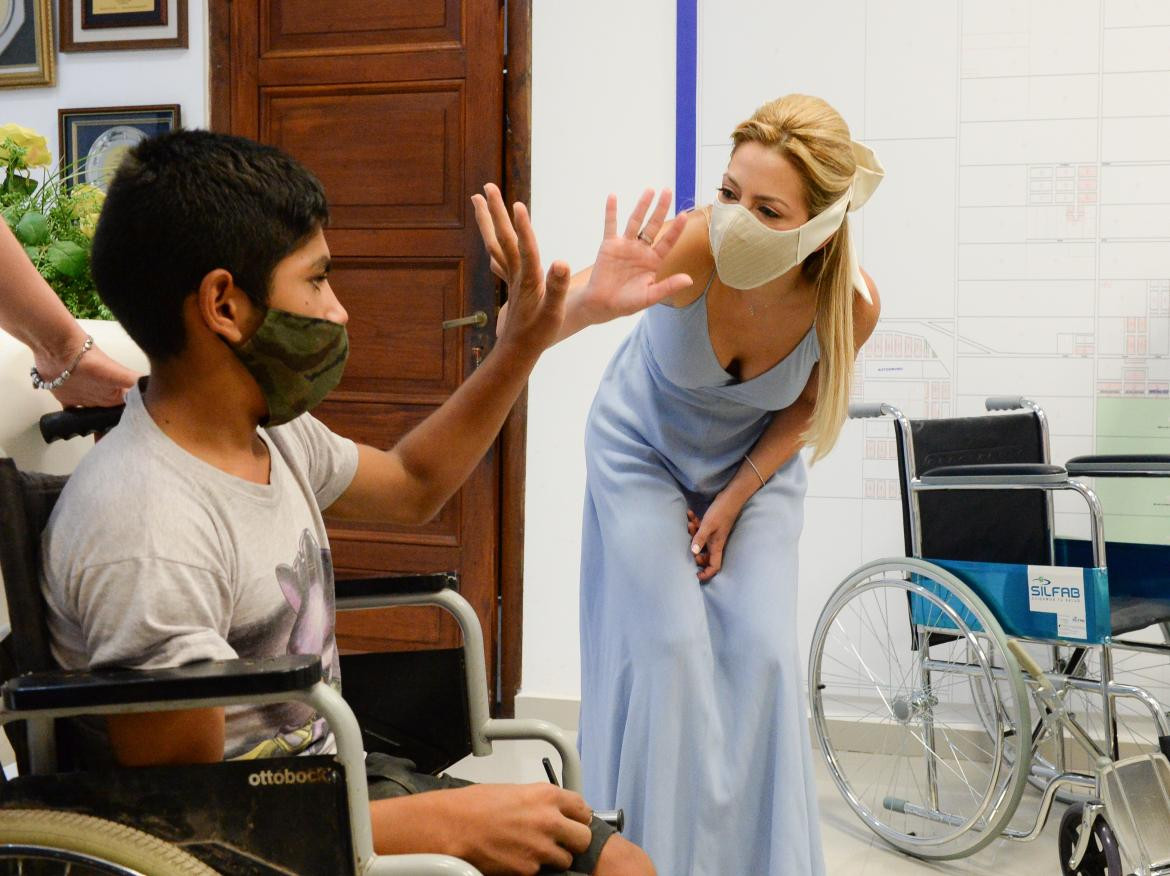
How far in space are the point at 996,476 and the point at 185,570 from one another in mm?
1793

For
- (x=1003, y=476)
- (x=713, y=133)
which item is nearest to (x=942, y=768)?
(x=1003, y=476)

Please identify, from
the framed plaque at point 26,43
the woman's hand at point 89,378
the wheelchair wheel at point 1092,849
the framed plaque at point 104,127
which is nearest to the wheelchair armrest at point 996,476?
the wheelchair wheel at point 1092,849

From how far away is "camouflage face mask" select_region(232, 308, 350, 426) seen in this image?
104 cm

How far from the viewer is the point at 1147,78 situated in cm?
288

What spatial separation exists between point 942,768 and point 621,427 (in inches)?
61.8

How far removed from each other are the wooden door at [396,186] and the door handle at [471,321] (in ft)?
0.06

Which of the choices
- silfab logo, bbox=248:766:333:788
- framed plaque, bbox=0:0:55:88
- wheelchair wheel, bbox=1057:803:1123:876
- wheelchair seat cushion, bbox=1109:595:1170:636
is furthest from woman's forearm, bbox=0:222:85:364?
framed plaque, bbox=0:0:55:88

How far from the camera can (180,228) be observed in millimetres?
991

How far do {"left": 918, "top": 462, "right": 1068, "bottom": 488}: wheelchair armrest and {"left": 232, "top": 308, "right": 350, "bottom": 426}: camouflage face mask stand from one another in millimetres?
1593

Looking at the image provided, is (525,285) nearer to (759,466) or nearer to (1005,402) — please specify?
(759,466)

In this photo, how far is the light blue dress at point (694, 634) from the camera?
6.00 ft

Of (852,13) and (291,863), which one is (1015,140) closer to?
(852,13)

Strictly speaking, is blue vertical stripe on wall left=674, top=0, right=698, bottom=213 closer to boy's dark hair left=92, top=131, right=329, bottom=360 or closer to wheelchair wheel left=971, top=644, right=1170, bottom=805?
wheelchair wheel left=971, top=644, right=1170, bottom=805

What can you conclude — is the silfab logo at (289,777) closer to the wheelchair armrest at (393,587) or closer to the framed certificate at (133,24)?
the wheelchair armrest at (393,587)
